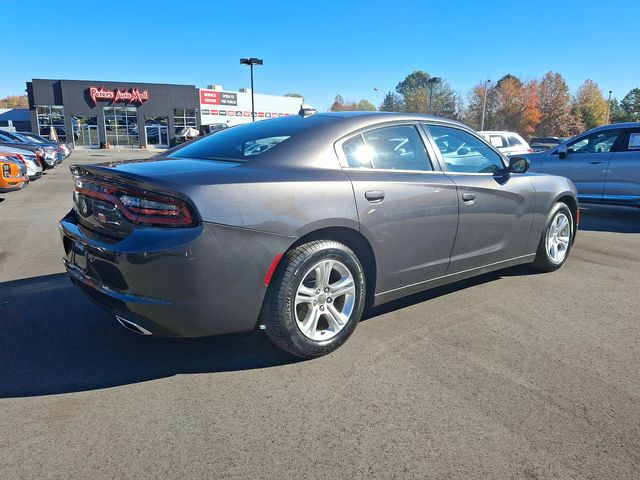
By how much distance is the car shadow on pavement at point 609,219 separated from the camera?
25.7 feet

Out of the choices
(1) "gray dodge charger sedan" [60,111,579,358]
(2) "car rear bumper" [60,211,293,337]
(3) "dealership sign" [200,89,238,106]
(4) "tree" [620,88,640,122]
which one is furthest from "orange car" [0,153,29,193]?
(4) "tree" [620,88,640,122]

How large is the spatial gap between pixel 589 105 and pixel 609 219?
80548mm

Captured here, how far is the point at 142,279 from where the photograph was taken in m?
2.60

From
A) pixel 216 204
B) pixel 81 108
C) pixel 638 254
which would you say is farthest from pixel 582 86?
pixel 216 204

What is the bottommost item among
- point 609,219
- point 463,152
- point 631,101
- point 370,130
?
point 609,219

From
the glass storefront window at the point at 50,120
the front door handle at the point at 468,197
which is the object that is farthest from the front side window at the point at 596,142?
the glass storefront window at the point at 50,120

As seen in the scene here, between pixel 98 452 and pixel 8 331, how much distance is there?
1837 mm

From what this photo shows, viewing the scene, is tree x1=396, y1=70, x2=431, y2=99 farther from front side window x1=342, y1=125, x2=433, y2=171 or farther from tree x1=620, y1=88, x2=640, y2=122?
front side window x1=342, y1=125, x2=433, y2=171

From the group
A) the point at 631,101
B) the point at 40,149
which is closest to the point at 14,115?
the point at 40,149

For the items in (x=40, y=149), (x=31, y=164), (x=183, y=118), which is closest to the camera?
(x=31, y=164)

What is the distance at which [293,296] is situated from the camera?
2.91m

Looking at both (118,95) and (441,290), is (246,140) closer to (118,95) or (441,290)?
(441,290)

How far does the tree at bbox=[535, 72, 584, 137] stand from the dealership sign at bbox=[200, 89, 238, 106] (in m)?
48.9

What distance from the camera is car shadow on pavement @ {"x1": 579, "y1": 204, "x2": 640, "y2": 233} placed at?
7.84m
